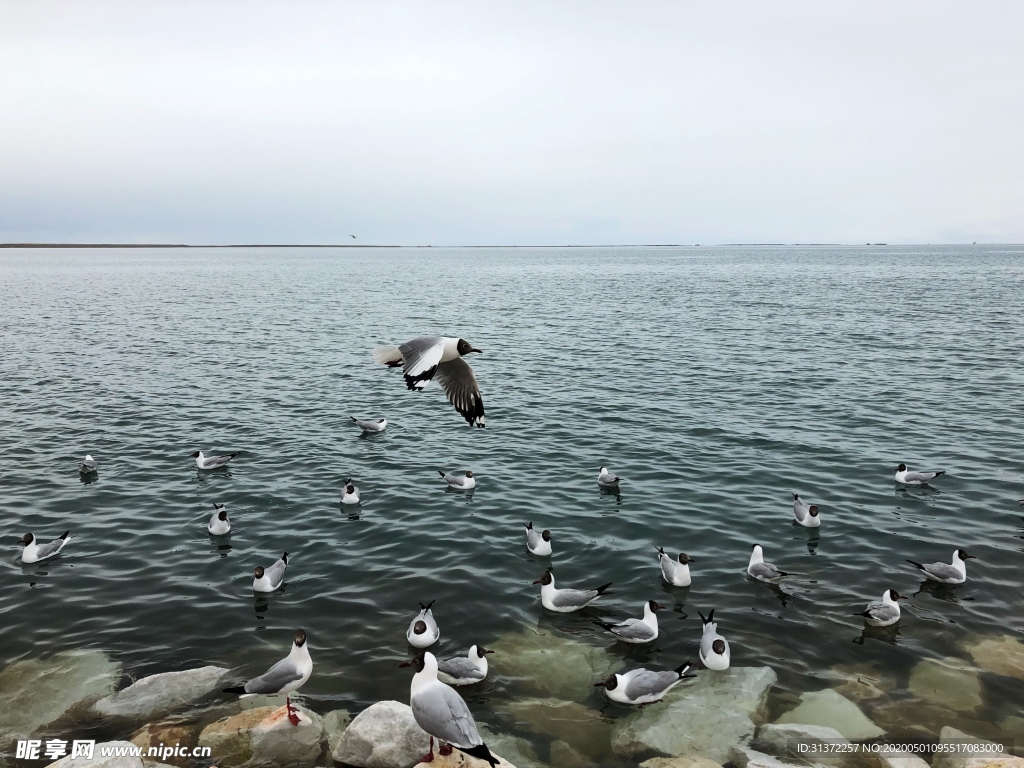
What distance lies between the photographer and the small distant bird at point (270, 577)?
11672 mm

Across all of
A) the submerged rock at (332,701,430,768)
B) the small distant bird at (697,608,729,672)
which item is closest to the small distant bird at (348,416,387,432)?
the small distant bird at (697,608,729,672)

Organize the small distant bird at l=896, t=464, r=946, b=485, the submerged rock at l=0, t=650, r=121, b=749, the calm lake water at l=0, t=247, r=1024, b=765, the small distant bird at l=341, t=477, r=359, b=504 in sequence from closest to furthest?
1. the submerged rock at l=0, t=650, r=121, b=749
2. the calm lake water at l=0, t=247, r=1024, b=765
3. the small distant bird at l=341, t=477, r=359, b=504
4. the small distant bird at l=896, t=464, r=946, b=485

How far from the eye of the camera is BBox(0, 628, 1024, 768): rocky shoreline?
7.78 meters

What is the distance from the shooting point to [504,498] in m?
15.8

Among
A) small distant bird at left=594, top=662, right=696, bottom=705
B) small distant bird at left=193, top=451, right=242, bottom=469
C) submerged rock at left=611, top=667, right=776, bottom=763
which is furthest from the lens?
small distant bird at left=193, top=451, right=242, bottom=469

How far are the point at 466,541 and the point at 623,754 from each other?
624 cm

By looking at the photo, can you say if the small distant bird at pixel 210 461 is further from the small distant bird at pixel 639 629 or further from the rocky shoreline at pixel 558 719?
the small distant bird at pixel 639 629

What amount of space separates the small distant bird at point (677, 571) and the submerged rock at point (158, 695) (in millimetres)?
7140

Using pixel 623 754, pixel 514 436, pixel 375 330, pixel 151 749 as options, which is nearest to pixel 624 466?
pixel 514 436

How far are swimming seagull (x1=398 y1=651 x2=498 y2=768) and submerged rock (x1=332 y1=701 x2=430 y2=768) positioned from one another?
17 centimetres

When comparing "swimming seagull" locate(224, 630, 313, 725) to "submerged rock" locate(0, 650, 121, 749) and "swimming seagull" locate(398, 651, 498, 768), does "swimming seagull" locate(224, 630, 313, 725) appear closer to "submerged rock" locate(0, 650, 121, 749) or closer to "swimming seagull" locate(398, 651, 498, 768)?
"submerged rock" locate(0, 650, 121, 749)

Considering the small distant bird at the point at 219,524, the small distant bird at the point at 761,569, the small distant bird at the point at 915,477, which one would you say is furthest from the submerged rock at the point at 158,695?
the small distant bird at the point at 915,477

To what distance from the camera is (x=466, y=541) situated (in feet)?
45.4

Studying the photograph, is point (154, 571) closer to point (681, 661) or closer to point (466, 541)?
point (466, 541)
